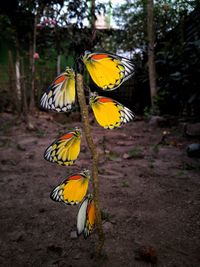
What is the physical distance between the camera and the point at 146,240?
151 cm

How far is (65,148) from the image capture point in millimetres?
1085

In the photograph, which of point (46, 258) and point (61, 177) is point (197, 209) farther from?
point (61, 177)

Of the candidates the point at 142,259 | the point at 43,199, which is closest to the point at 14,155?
the point at 43,199

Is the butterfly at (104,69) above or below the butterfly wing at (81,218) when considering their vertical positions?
above

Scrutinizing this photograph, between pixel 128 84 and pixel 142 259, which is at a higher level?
pixel 128 84

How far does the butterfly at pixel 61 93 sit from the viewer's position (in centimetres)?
98

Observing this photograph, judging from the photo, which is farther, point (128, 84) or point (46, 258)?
point (128, 84)

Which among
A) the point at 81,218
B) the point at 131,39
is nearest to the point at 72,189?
the point at 81,218

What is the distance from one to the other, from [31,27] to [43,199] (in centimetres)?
522

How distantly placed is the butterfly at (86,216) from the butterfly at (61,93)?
0.43 m

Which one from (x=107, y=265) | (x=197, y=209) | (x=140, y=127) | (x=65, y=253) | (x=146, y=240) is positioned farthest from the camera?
(x=140, y=127)

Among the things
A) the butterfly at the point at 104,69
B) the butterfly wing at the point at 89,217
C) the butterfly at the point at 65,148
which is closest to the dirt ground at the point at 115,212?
the butterfly wing at the point at 89,217

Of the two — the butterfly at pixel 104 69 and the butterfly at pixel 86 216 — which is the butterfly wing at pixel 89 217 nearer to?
the butterfly at pixel 86 216

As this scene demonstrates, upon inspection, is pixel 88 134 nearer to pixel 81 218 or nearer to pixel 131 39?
pixel 81 218
